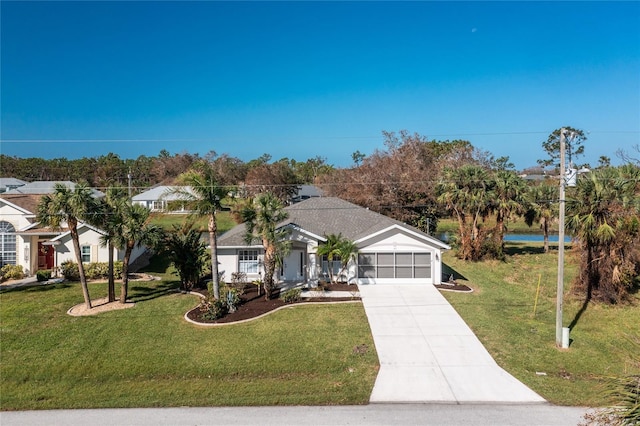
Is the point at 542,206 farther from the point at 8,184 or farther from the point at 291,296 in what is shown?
the point at 8,184

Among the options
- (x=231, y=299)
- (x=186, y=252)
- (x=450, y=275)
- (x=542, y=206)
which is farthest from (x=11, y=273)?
(x=542, y=206)

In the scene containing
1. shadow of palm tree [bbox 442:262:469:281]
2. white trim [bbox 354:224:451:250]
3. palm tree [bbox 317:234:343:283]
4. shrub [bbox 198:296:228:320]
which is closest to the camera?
shrub [bbox 198:296:228:320]

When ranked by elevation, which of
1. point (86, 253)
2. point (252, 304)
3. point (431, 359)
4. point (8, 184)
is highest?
point (8, 184)

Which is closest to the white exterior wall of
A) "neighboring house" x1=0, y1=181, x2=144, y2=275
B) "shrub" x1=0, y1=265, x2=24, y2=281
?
"neighboring house" x1=0, y1=181, x2=144, y2=275

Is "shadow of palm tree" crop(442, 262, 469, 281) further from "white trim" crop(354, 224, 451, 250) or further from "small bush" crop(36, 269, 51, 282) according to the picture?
"small bush" crop(36, 269, 51, 282)

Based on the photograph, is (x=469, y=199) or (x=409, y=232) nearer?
(x=409, y=232)

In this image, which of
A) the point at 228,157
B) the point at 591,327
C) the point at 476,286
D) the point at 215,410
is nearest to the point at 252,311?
the point at 215,410

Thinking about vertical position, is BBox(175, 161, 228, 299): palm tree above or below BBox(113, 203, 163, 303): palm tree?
above

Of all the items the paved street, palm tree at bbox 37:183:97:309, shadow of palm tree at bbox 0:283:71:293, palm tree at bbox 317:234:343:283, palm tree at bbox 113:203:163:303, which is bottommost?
the paved street
